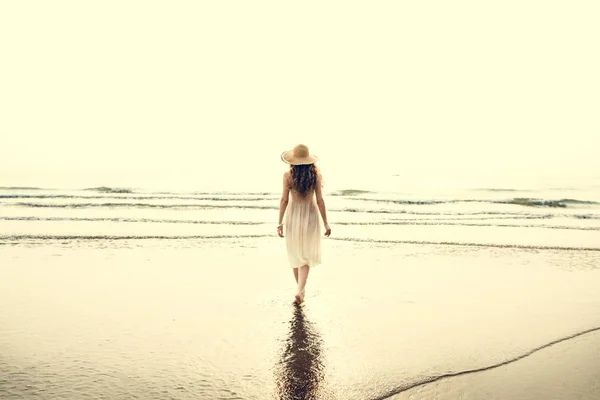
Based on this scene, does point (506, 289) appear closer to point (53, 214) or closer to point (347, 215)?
point (347, 215)

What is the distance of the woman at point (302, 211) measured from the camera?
6258 millimetres

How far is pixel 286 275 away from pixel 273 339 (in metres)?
2.85

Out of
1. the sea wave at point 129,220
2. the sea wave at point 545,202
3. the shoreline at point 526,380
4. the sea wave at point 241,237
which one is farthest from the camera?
the sea wave at point 545,202

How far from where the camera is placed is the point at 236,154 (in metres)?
76.0

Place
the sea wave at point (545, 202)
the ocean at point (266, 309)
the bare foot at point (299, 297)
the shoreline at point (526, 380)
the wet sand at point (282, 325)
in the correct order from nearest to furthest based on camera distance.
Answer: the shoreline at point (526, 380) → the wet sand at point (282, 325) → the ocean at point (266, 309) → the bare foot at point (299, 297) → the sea wave at point (545, 202)

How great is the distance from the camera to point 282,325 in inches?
209

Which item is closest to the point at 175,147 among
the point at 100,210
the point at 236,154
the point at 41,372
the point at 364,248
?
the point at 236,154

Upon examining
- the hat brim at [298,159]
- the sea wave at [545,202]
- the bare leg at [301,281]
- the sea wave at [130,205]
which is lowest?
the sea wave at [545,202]

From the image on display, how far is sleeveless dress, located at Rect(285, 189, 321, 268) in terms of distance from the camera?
20.6 ft

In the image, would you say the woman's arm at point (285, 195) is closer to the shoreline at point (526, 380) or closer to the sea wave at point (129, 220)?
the shoreline at point (526, 380)

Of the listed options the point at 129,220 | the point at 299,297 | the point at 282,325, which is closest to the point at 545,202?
the point at 129,220

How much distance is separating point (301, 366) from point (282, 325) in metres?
1.12

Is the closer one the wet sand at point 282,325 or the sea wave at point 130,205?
the wet sand at point 282,325

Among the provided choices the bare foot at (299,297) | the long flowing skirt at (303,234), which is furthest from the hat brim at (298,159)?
the bare foot at (299,297)
